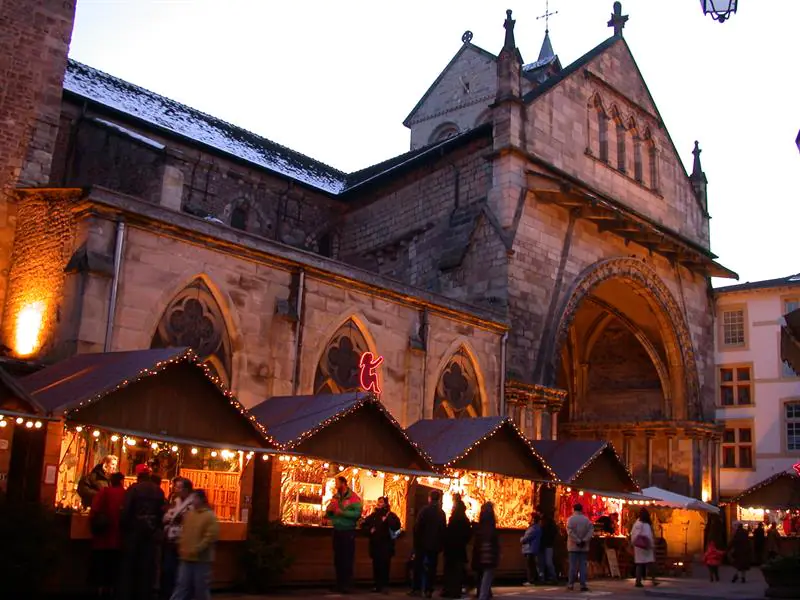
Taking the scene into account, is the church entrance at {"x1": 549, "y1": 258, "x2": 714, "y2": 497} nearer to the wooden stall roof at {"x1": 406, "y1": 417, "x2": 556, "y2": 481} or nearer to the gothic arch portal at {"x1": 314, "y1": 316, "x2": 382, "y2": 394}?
the gothic arch portal at {"x1": 314, "y1": 316, "x2": 382, "y2": 394}

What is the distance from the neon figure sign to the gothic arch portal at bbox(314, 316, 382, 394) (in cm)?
13

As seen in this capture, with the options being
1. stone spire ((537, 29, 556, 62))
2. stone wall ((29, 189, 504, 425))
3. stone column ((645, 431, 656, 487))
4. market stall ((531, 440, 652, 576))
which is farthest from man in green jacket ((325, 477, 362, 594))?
stone spire ((537, 29, 556, 62))

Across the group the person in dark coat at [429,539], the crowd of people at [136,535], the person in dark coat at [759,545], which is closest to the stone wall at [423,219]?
the person in dark coat at [429,539]

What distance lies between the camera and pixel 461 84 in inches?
1507

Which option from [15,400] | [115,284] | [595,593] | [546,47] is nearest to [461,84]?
[546,47]

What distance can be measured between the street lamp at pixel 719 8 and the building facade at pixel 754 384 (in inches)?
1080

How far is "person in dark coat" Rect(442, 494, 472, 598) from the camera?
13.7m

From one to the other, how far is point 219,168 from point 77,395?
16258 mm

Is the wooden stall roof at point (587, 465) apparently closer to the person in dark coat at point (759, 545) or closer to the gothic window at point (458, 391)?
the gothic window at point (458, 391)

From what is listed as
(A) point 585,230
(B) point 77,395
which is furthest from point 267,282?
(A) point 585,230

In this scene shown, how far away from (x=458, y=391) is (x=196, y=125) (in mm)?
12693

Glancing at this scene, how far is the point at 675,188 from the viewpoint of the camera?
32531mm

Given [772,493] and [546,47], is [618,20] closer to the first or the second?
[772,493]

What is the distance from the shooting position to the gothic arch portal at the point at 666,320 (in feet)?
91.8
